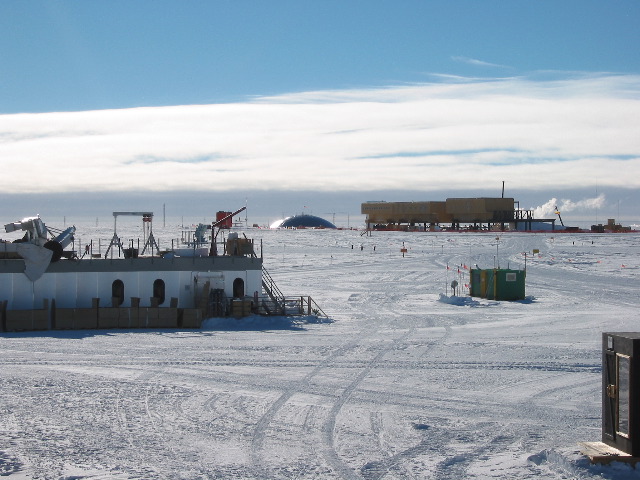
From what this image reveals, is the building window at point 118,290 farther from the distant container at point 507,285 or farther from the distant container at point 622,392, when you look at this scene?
the distant container at point 622,392

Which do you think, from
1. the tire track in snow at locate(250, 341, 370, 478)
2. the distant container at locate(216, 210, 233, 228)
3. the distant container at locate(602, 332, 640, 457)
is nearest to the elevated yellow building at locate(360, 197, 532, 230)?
the distant container at locate(216, 210, 233, 228)

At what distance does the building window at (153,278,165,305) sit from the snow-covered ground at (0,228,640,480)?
2.65m

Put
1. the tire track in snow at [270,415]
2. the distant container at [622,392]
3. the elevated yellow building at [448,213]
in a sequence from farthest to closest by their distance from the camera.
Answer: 1. the elevated yellow building at [448,213]
2. the tire track in snow at [270,415]
3. the distant container at [622,392]

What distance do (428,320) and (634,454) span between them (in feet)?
49.9

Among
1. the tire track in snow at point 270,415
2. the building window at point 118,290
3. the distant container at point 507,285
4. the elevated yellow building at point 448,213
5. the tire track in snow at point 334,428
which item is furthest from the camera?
the elevated yellow building at point 448,213

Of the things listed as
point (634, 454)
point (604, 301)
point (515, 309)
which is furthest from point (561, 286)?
point (634, 454)

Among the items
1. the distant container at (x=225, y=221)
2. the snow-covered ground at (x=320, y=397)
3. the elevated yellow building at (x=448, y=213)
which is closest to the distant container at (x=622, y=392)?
the snow-covered ground at (x=320, y=397)

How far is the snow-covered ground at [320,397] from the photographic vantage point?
10.1m

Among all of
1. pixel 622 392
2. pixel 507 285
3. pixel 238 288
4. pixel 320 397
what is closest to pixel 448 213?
pixel 507 285

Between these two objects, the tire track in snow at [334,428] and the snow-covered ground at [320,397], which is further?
the snow-covered ground at [320,397]

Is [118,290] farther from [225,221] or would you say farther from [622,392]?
[622,392]

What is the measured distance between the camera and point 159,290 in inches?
1008

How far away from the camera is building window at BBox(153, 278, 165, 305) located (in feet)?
83.7

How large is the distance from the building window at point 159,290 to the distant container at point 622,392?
17495 millimetres
